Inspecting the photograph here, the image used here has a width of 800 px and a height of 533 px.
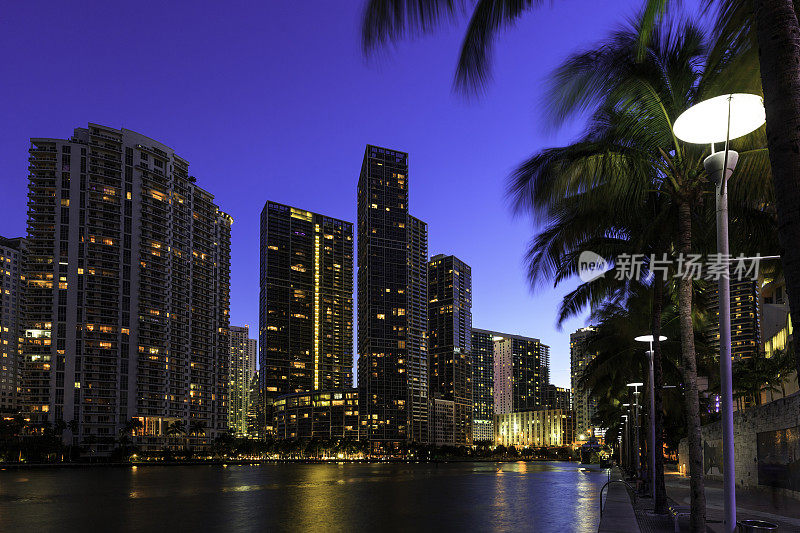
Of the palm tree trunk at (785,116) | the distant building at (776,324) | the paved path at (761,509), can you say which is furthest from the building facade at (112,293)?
the palm tree trunk at (785,116)

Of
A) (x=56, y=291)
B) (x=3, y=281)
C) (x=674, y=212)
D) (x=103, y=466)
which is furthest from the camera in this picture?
(x=3, y=281)

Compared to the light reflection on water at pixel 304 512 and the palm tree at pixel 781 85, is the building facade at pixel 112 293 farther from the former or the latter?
the palm tree at pixel 781 85

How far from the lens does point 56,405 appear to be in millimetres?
125500

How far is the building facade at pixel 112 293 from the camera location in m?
128

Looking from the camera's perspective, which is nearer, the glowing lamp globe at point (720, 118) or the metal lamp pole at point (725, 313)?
the glowing lamp globe at point (720, 118)

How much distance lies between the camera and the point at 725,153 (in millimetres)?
7363

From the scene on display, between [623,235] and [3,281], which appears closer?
[623,235]

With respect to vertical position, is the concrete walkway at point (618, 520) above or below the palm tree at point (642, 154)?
below

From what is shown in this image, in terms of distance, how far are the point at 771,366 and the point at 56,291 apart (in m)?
124

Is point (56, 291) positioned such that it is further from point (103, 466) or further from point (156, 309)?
point (103, 466)

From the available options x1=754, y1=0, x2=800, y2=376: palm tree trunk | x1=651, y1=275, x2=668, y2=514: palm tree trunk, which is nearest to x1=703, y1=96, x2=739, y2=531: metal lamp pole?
x1=754, y1=0, x2=800, y2=376: palm tree trunk

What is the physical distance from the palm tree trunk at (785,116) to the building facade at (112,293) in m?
139

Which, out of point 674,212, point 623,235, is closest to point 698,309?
point 623,235

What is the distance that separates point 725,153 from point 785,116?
261 cm
